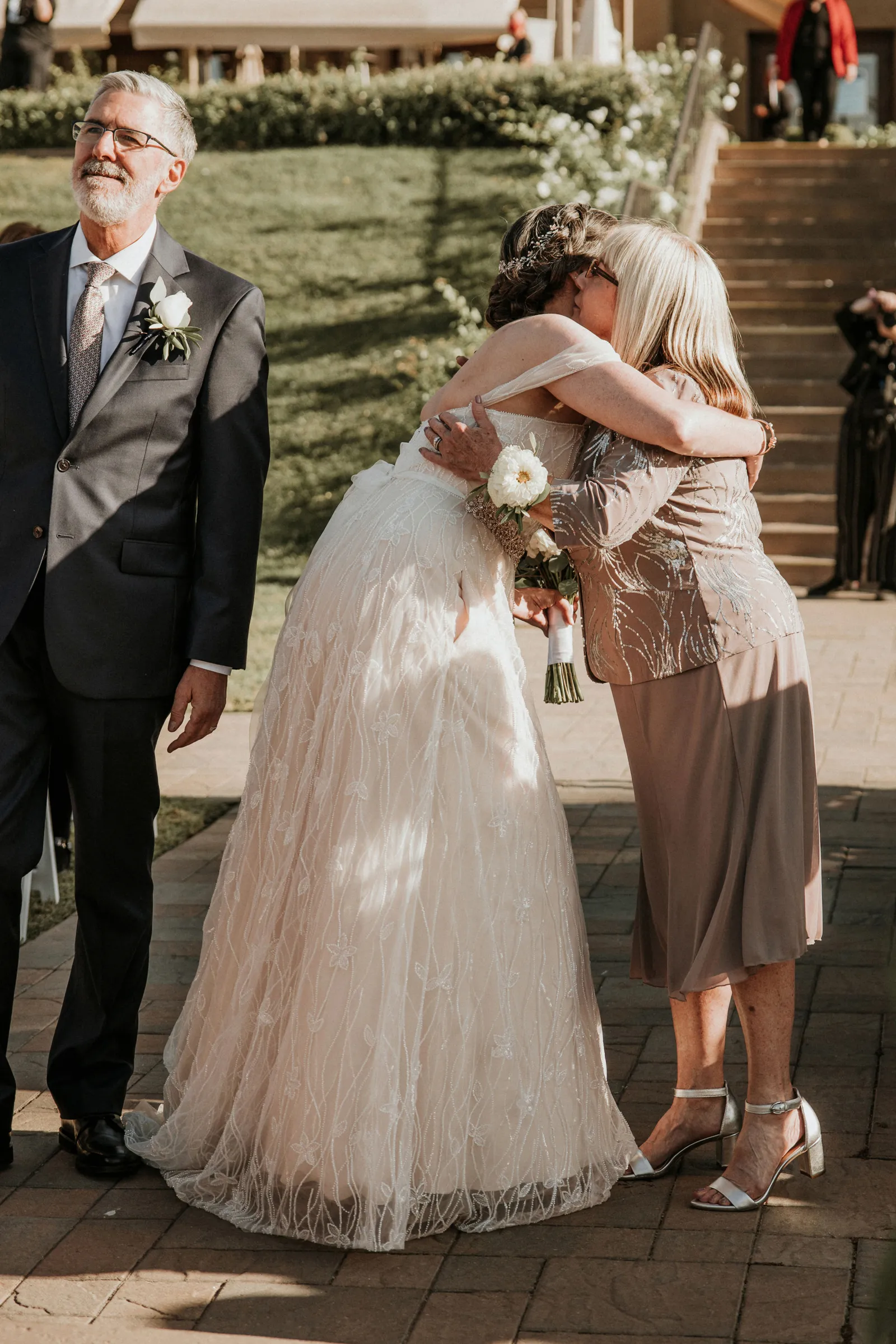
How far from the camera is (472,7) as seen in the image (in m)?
19.9

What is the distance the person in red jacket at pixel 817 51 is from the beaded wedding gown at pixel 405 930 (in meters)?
16.4

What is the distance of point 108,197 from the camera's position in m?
3.39

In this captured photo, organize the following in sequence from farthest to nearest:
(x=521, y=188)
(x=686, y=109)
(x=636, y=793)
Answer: (x=521, y=188) < (x=686, y=109) < (x=636, y=793)

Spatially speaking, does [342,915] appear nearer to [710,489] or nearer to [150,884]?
[150,884]

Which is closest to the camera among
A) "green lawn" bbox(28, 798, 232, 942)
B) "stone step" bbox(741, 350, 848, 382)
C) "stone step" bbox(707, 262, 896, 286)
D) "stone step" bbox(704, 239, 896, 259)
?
"green lawn" bbox(28, 798, 232, 942)

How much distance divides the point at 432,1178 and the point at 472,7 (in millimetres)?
19103

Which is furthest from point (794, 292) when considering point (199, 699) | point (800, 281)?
point (199, 699)

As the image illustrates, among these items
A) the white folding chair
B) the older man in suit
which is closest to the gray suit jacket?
the older man in suit

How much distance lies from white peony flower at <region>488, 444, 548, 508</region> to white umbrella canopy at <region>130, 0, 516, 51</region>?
59.3 ft

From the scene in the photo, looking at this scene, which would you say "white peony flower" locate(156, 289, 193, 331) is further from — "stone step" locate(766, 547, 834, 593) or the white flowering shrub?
the white flowering shrub

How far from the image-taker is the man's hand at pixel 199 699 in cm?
351

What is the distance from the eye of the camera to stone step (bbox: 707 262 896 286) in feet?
50.6

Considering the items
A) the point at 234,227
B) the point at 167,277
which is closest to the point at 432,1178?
the point at 167,277

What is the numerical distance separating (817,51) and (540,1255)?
17.5m
